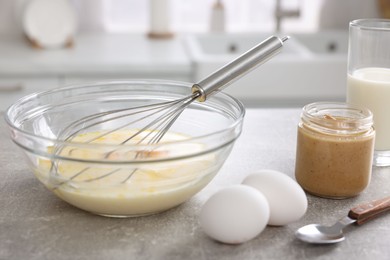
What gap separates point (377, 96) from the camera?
42.3 inches

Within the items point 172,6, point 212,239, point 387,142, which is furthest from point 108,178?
point 172,6

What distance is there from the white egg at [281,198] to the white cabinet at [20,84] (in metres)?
1.42

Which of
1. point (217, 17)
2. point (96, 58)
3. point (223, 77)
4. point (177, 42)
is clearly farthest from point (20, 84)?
point (223, 77)

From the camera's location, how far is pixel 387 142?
1.08 m

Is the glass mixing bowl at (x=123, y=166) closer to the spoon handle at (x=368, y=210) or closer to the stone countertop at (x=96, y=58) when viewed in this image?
the spoon handle at (x=368, y=210)

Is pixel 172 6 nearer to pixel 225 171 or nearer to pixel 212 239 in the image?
pixel 225 171

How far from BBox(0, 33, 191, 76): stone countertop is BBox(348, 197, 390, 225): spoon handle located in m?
1.30

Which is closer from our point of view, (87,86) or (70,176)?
(70,176)

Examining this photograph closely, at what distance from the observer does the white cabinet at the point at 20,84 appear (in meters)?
2.12

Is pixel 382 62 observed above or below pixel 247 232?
above

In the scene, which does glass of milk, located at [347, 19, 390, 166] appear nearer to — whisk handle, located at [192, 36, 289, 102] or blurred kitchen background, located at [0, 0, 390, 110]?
whisk handle, located at [192, 36, 289, 102]

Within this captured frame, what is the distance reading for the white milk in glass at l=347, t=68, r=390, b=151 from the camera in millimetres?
1071

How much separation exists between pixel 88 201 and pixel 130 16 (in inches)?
78.9

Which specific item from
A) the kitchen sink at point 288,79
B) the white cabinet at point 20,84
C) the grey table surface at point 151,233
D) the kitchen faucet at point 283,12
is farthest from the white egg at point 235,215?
the kitchen faucet at point 283,12
